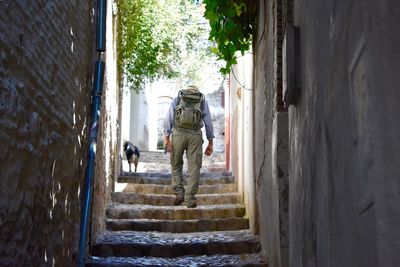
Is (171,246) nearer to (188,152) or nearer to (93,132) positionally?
(93,132)

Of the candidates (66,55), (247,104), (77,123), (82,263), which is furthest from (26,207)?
(247,104)

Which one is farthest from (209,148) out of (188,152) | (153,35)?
(153,35)

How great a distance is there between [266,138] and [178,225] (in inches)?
83.2

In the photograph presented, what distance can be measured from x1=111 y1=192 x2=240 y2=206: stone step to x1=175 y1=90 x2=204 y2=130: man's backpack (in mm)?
1031

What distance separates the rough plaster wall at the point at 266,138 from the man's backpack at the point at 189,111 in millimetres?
1656

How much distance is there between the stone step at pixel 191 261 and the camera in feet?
17.2

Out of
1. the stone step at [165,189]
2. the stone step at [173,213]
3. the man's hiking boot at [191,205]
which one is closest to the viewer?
the stone step at [173,213]

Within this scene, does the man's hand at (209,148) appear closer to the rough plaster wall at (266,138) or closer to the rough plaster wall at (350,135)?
the rough plaster wall at (266,138)

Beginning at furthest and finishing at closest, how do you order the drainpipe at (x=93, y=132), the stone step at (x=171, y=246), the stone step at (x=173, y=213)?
1. the stone step at (x=173, y=213)
2. the stone step at (x=171, y=246)
3. the drainpipe at (x=93, y=132)

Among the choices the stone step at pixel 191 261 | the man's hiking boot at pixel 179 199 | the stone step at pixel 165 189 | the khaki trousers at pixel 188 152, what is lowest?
the stone step at pixel 191 261

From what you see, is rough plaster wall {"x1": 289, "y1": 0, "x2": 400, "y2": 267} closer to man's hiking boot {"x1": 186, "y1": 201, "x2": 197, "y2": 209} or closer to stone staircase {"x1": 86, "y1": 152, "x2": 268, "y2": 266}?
stone staircase {"x1": 86, "y1": 152, "x2": 268, "y2": 266}

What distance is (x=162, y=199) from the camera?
828 centimetres

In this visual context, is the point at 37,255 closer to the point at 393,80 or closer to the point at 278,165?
the point at 278,165

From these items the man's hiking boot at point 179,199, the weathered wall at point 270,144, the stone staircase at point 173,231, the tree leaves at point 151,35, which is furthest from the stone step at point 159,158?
the weathered wall at point 270,144
